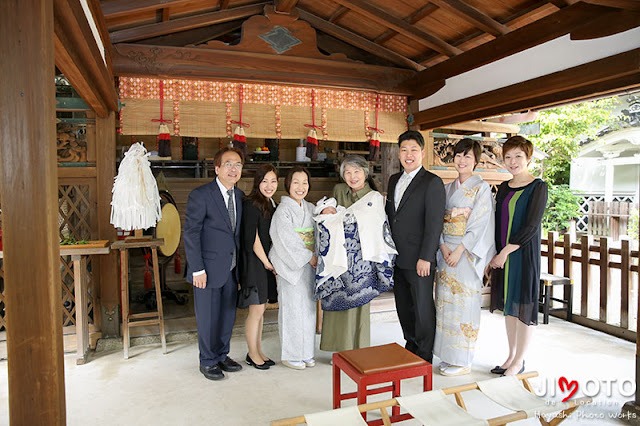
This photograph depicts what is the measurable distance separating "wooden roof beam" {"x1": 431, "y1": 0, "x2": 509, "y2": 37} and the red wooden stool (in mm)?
3049

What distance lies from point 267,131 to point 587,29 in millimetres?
3116

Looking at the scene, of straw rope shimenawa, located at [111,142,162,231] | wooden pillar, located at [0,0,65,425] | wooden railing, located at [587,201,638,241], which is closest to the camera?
wooden pillar, located at [0,0,65,425]

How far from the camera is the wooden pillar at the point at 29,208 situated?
173 centimetres

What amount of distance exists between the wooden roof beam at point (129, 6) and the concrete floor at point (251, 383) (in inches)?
122

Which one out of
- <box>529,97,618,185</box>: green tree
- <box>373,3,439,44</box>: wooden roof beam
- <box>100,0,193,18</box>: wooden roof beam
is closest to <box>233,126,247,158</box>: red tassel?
<box>100,0,193,18</box>: wooden roof beam

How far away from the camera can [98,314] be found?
4.55 metres

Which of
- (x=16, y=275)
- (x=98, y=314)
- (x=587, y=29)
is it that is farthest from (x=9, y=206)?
(x=587, y=29)

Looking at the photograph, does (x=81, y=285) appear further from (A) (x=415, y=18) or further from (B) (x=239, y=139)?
(A) (x=415, y=18)

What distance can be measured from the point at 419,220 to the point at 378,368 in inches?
59.0

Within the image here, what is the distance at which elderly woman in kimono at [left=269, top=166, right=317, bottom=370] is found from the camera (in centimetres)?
372

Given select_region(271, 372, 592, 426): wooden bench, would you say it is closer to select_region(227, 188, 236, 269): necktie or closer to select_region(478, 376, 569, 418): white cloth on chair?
select_region(478, 376, 569, 418): white cloth on chair

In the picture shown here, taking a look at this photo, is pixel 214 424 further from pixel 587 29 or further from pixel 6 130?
pixel 587 29

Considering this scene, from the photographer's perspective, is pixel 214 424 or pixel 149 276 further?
pixel 149 276

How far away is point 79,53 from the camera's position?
2783 millimetres
